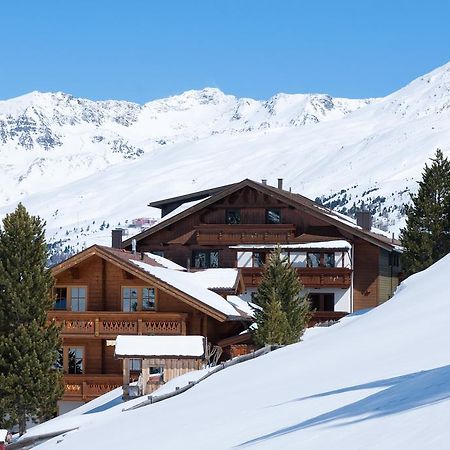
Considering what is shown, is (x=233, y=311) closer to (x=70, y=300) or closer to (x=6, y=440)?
(x=70, y=300)

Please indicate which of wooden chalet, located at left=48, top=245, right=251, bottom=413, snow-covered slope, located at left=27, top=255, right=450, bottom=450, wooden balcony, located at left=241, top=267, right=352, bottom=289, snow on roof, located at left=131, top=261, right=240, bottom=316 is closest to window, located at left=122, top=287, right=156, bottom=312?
wooden chalet, located at left=48, top=245, right=251, bottom=413

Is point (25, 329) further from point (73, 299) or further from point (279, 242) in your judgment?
point (279, 242)

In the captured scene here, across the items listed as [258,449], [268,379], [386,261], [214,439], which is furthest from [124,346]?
[386,261]

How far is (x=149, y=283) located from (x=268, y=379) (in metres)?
27.0

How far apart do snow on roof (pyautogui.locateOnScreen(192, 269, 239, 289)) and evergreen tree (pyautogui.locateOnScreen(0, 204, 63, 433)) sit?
17061 millimetres

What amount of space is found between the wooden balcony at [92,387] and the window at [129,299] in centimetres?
325

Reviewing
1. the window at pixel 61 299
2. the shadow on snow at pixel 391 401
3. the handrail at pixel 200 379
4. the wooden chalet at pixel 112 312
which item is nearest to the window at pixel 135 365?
the wooden chalet at pixel 112 312

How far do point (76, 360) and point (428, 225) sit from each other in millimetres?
21051

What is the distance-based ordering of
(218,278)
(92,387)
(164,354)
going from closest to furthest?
(164,354) → (92,387) → (218,278)

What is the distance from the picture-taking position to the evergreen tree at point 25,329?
36125mm

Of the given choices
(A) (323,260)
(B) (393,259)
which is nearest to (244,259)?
(A) (323,260)

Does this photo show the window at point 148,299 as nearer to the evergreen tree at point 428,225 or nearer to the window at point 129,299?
the window at point 129,299

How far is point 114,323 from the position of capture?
4769 centimetres

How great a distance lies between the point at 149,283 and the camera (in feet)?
158
